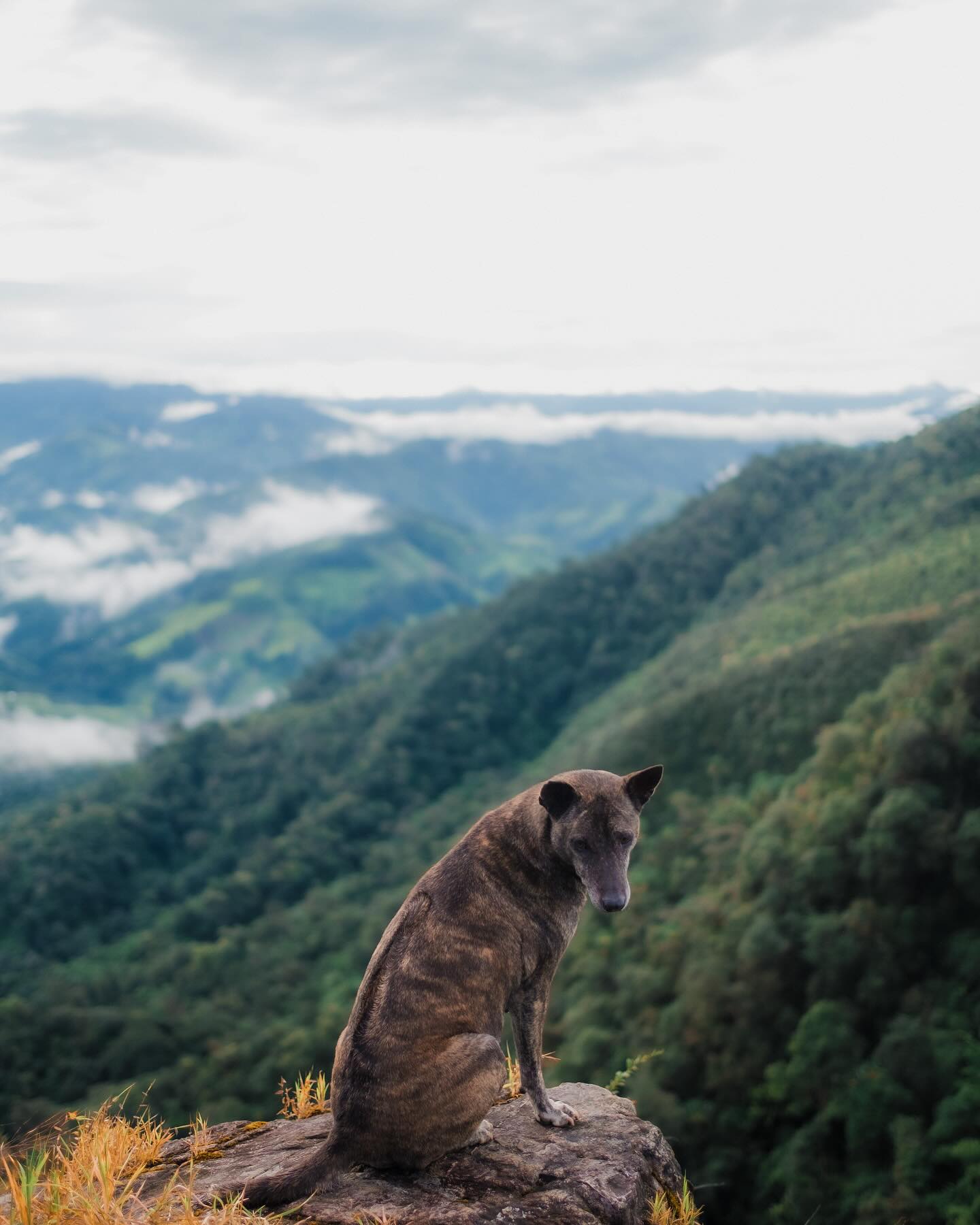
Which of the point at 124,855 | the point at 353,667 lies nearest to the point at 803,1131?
the point at 124,855

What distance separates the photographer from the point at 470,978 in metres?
8.55

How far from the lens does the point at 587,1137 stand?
9.25 m

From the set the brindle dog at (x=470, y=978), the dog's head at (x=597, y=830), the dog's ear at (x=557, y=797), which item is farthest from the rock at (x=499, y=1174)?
the dog's ear at (x=557, y=797)

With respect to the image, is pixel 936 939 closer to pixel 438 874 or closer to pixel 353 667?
pixel 438 874

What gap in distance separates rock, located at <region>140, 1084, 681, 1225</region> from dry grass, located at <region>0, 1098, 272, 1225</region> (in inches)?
8.6

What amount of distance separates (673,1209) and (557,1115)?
48.1 inches

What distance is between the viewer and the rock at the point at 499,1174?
26.2 ft

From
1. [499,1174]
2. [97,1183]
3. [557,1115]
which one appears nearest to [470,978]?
[499,1174]

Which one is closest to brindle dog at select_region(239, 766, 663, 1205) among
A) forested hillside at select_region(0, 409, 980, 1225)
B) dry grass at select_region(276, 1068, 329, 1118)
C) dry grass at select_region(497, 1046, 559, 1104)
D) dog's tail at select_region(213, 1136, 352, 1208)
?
dog's tail at select_region(213, 1136, 352, 1208)

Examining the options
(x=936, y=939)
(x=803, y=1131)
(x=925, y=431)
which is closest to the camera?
(x=803, y=1131)

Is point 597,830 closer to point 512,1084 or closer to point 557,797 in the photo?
point 557,797

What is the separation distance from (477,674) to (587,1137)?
139463 millimetres

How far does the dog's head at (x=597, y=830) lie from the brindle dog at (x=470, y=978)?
0.04ft

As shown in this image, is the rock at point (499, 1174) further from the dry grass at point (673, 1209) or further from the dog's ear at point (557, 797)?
the dog's ear at point (557, 797)
